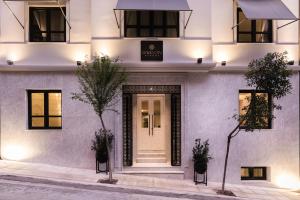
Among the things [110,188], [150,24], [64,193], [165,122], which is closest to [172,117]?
[165,122]

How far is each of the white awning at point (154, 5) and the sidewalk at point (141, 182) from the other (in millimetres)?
5763

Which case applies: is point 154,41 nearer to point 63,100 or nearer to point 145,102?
point 145,102

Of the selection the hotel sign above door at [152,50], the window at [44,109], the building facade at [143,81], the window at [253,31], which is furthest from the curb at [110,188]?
the window at [253,31]

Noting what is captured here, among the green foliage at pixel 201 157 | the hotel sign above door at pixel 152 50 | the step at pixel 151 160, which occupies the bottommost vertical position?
the step at pixel 151 160

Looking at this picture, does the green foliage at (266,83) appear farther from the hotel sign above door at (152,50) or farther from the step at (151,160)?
the step at (151,160)

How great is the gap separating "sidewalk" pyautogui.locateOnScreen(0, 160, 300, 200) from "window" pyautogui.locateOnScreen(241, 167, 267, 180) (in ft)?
1.49

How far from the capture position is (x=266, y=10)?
13117 mm

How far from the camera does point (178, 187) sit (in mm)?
12266

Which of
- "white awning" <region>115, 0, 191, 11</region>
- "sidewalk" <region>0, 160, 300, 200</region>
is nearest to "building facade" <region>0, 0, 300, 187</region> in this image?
"sidewalk" <region>0, 160, 300, 200</region>

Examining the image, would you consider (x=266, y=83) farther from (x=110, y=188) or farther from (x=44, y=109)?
(x=44, y=109)

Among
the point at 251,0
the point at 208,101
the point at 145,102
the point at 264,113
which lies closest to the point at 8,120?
the point at 145,102

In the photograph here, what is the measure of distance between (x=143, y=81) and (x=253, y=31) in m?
4.75

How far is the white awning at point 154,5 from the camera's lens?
1227 centimetres

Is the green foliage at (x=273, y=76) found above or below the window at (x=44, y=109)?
above
